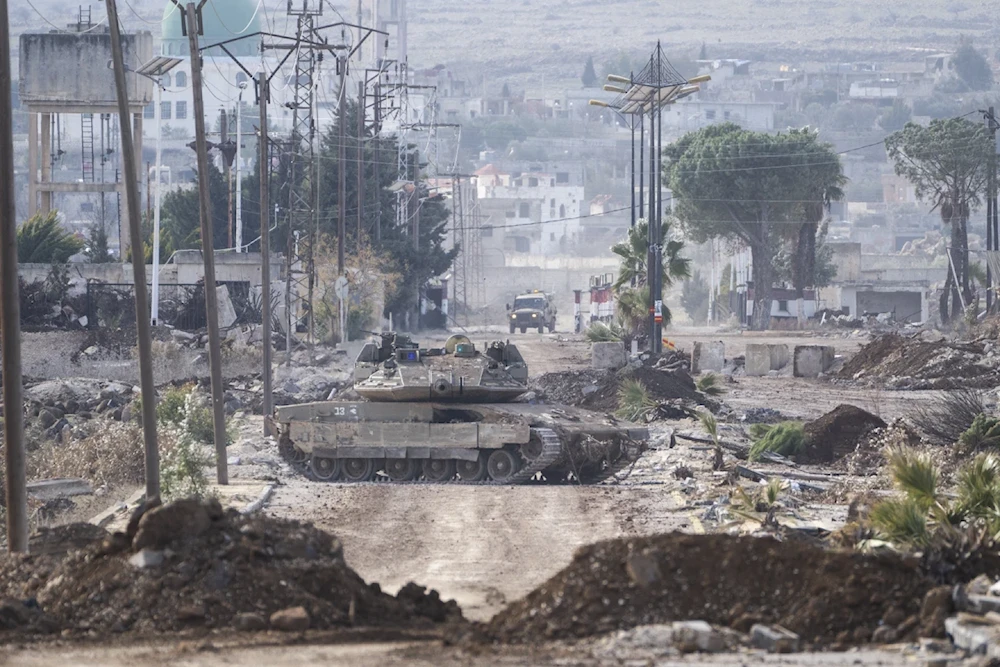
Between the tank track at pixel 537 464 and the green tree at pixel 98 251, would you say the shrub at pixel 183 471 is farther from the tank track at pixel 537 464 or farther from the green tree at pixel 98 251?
the green tree at pixel 98 251

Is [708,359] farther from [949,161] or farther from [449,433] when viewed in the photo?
[949,161]

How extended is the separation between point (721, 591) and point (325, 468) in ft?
51.0

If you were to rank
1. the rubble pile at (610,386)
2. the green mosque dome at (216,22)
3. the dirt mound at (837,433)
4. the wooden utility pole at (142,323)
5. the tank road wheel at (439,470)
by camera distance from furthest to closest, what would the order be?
1. the green mosque dome at (216,22)
2. the rubble pile at (610,386)
3. the dirt mound at (837,433)
4. the tank road wheel at (439,470)
5. the wooden utility pole at (142,323)

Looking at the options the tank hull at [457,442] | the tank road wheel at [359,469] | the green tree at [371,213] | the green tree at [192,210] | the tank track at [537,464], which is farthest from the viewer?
the green tree at [192,210]

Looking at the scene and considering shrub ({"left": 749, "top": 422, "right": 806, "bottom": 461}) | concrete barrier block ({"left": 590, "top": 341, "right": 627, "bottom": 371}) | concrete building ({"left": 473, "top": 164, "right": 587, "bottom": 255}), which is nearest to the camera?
shrub ({"left": 749, "top": 422, "right": 806, "bottom": 461})

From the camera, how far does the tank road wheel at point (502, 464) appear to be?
25312 mm

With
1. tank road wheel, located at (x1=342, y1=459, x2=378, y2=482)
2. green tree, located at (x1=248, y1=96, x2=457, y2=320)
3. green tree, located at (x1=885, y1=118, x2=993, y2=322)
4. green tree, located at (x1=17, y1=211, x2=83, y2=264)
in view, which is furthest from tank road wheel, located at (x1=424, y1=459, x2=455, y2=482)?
green tree, located at (x1=885, y1=118, x2=993, y2=322)

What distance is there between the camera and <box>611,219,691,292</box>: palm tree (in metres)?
50.2

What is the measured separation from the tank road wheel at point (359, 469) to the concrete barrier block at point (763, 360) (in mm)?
23840

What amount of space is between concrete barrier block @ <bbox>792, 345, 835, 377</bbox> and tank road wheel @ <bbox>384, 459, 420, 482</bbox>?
22757 mm

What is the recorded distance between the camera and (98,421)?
3045cm

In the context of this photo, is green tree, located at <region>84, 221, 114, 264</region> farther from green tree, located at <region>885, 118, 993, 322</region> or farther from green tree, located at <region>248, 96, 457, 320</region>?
green tree, located at <region>885, 118, 993, 322</region>

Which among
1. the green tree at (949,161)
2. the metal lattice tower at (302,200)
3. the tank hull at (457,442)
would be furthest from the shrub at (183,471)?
the green tree at (949,161)

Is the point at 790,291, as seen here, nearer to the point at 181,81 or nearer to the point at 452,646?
the point at 452,646
